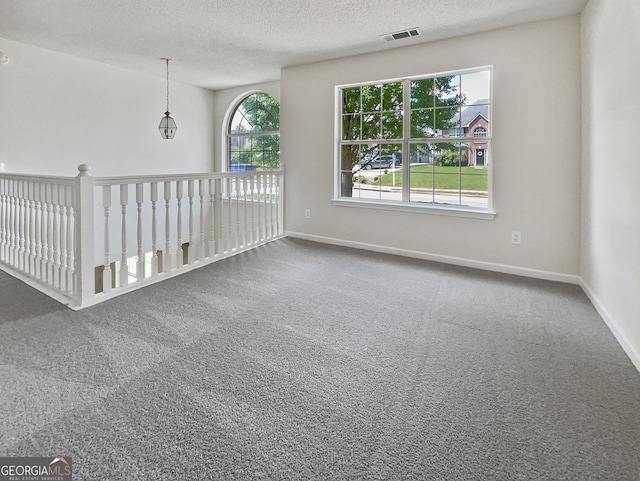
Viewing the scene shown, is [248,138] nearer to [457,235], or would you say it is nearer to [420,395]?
[457,235]

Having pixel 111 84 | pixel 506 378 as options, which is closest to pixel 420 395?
pixel 506 378

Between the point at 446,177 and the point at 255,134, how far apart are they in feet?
11.7

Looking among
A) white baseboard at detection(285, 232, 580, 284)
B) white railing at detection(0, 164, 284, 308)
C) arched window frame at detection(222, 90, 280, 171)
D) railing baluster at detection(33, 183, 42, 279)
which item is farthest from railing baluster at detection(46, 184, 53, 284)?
arched window frame at detection(222, 90, 280, 171)

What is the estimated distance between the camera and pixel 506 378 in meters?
Answer: 1.74

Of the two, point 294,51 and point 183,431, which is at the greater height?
point 294,51

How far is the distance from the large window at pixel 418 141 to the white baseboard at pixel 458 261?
0.55 meters

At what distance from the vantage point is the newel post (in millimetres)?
2510

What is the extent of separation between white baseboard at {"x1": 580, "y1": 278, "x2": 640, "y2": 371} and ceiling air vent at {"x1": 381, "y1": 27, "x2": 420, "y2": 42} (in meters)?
2.84

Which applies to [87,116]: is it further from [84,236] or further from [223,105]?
[84,236]

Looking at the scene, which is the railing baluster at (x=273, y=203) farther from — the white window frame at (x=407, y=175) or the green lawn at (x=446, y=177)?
the green lawn at (x=446, y=177)

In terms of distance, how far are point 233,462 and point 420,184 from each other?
365 cm

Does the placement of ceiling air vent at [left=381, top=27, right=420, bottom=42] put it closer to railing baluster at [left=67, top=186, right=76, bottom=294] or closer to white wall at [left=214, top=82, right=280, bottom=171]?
white wall at [left=214, top=82, right=280, bottom=171]

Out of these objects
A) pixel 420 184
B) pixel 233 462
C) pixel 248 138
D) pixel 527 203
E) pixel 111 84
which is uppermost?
pixel 111 84

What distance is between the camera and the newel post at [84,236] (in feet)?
8.23
